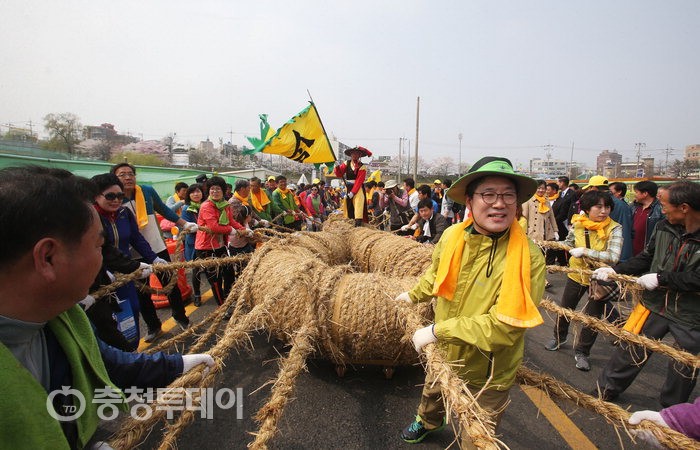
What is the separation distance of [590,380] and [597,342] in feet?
3.90

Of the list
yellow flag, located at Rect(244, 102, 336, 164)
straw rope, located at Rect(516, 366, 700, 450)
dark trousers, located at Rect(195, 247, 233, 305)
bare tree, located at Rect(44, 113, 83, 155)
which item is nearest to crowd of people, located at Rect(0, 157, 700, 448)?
straw rope, located at Rect(516, 366, 700, 450)

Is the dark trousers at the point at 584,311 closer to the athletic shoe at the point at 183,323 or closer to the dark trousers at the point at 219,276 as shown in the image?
the dark trousers at the point at 219,276

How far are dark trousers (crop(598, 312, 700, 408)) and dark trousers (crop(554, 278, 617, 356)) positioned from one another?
2.37ft

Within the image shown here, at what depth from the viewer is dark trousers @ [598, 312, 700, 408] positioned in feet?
8.16

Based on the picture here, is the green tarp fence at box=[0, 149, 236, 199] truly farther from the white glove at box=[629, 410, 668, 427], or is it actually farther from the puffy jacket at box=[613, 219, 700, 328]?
the puffy jacket at box=[613, 219, 700, 328]

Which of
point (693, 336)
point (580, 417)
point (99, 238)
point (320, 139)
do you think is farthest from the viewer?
point (320, 139)

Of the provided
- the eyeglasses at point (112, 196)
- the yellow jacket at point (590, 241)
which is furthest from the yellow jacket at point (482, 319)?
the eyeglasses at point (112, 196)

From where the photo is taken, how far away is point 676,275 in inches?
98.5

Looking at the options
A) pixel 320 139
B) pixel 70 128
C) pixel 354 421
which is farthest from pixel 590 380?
pixel 70 128

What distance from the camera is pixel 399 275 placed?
166 inches

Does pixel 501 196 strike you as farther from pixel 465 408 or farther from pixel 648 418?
pixel 648 418

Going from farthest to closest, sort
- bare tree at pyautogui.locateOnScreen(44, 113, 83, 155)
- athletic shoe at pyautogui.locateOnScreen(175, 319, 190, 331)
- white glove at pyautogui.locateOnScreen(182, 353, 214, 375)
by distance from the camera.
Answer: bare tree at pyautogui.locateOnScreen(44, 113, 83, 155) < athletic shoe at pyautogui.locateOnScreen(175, 319, 190, 331) < white glove at pyautogui.locateOnScreen(182, 353, 214, 375)

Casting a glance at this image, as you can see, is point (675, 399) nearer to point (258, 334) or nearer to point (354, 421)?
point (354, 421)

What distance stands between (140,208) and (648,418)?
4.83 metres
